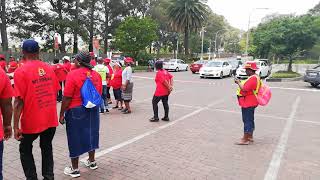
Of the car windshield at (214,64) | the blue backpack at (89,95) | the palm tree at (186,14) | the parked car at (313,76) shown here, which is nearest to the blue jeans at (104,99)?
the blue backpack at (89,95)

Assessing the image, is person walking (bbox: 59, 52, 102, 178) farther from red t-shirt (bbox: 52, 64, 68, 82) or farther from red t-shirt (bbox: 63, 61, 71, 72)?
red t-shirt (bbox: 63, 61, 71, 72)

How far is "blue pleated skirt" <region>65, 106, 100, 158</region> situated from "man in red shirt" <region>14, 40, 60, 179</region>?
38cm

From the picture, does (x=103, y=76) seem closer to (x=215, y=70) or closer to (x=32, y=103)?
(x=32, y=103)

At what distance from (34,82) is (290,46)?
27.6 metres

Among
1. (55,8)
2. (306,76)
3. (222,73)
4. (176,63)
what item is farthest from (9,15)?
(306,76)

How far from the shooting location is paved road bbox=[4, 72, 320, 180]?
17.3 ft

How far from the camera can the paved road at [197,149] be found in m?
5.27

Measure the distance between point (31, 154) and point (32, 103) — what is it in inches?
28.5

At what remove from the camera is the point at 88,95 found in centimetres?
477

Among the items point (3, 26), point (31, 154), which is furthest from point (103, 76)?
point (3, 26)

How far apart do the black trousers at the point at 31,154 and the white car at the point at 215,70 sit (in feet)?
74.7

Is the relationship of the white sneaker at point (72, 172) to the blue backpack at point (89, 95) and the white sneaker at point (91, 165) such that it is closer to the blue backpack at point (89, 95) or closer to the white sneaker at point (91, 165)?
the white sneaker at point (91, 165)

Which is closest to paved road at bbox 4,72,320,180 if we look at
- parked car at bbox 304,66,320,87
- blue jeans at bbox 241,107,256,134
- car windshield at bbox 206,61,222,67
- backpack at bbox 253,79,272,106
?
blue jeans at bbox 241,107,256,134

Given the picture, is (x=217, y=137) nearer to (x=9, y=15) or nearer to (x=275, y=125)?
(x=275, y=125)
